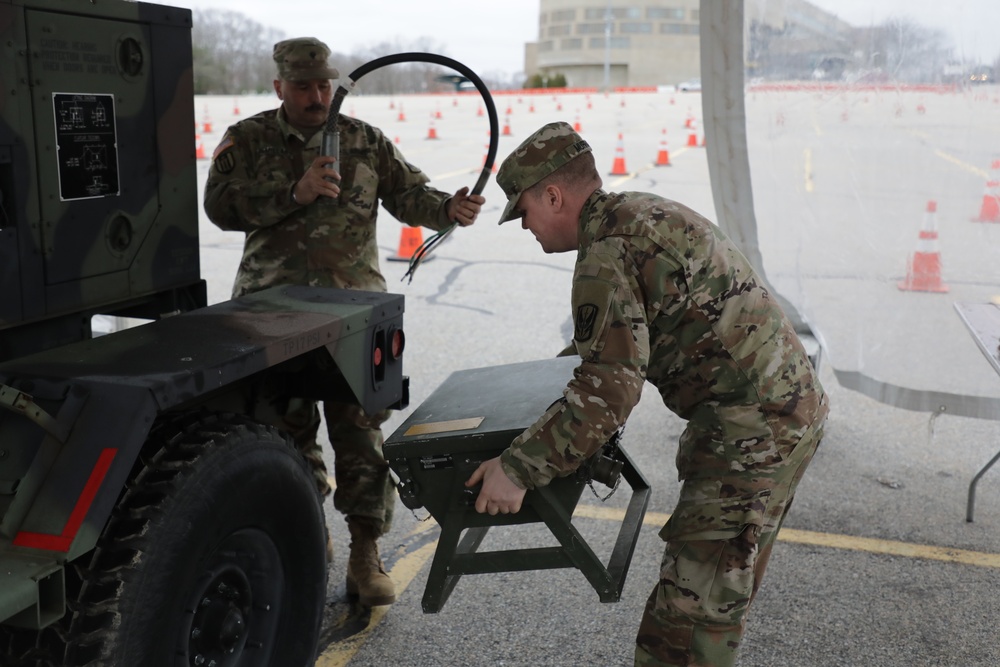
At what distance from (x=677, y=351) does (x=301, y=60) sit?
5.86 feet

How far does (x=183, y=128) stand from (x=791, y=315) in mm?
3595

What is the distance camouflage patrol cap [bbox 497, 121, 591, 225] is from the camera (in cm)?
230

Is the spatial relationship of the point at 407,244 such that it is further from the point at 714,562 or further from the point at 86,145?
the point at 714,562

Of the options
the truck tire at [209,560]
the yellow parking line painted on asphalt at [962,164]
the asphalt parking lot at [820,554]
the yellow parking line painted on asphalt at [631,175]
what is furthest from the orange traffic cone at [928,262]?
the yellow parking line painted on asphalt at [631,175]

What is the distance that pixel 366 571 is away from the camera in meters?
3.37

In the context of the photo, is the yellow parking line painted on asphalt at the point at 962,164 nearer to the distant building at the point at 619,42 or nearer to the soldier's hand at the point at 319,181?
the soldier's hand at the point at 319,181

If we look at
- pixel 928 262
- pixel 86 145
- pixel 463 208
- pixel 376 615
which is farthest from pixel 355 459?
pixel 928 262

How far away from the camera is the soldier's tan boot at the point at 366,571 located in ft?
10.9

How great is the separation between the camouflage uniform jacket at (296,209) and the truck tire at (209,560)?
3.76ft

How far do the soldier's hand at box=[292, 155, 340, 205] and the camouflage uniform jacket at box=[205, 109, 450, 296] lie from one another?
0.53ft

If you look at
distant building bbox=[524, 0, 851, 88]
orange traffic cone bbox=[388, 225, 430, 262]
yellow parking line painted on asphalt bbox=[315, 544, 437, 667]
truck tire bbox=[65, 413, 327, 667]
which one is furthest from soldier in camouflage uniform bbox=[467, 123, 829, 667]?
distant building bbox=[524, 0, 851, 88]

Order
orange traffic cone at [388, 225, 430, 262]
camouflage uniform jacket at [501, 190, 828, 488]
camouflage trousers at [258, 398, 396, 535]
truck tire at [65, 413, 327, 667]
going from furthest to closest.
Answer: orange traffic cone at [388, 225, 430, 262], camouflage trousers at [258, 398, 396, 535], camouflage uniform jacket at [501, 190, 828, 488], truck tire at [65, 413, 327, 667]

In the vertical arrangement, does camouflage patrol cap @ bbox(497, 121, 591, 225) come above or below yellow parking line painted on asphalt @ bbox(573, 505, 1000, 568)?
above

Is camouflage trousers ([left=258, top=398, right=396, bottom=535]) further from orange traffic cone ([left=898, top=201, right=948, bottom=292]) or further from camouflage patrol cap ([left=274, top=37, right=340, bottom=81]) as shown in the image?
orange traffic cone ([left=898, top=201, right=948, bottom=292])
